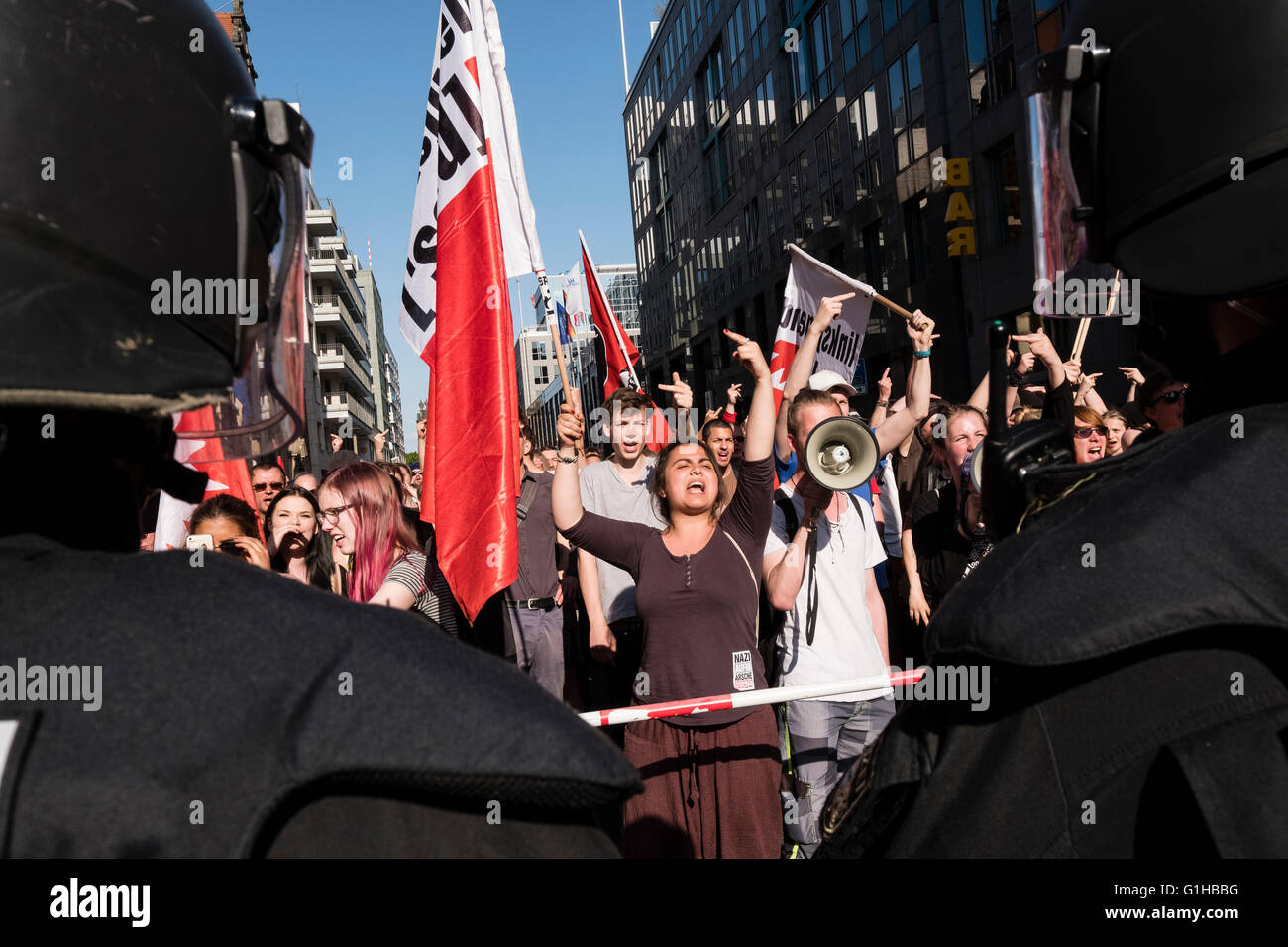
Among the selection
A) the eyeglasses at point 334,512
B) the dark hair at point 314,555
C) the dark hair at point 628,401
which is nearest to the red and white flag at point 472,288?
the eyeglasses at point 334,512

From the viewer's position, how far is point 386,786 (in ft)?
3.06

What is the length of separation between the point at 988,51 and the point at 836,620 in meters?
18.7

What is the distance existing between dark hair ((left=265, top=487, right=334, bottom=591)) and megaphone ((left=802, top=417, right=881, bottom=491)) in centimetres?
290

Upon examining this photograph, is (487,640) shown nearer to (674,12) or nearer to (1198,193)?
(1198,193)

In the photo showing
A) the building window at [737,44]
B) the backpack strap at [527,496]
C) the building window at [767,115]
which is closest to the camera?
the backpack strap at [527,496]

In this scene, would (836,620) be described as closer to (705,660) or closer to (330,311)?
(705,660)

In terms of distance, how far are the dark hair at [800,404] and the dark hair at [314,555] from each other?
Result: 2.67 m

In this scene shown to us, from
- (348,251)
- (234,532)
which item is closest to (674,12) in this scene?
(234,532)

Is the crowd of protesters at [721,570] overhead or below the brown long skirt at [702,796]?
overhead

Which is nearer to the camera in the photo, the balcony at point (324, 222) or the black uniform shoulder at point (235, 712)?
the black uniform shoulder at point (235, 712)

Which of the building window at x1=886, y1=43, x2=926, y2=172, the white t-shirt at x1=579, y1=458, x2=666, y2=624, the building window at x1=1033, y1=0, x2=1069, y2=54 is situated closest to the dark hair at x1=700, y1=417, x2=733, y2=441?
the white t-shirt at x1=579, y1=458, x2=666, y2=624

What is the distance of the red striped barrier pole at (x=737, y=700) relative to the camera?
4.28 m

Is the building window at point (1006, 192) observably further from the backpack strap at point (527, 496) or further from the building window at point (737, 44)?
the building window at point (737, 44)
